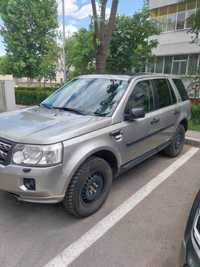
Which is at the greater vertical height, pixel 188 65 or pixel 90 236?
pixel 188 65

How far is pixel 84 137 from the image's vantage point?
2568mm

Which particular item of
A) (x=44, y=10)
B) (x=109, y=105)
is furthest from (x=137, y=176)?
(x=44, y=10)

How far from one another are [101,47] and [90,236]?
6879 mm

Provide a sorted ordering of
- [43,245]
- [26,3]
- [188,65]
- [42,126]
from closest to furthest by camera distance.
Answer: [43,245] → [42,126] → [188,65] → [26,3]

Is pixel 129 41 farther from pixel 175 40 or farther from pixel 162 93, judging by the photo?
pixel 162 93

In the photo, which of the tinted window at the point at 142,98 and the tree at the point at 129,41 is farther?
the tree at the point at 129,41

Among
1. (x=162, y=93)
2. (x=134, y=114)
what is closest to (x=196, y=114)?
(x=162, y=93)

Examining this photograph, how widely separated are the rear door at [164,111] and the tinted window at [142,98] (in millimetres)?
183

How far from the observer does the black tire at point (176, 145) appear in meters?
4.70

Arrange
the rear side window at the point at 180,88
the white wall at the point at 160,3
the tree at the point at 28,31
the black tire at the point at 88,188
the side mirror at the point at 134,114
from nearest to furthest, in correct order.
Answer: the black tire at the point at 88,188 < the side mirror at the point at 134,114 < the rear side window at the point at 180,88 < the white wall at the point at 160,3 < the tree at the point at 28,31

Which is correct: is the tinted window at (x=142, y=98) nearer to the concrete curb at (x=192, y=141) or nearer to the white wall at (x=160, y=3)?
the concrete curb at (x=192, y=141)

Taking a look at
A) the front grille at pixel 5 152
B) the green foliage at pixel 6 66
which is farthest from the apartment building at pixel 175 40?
the front grille at pixel 5 152

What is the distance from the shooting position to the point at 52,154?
2305 mm

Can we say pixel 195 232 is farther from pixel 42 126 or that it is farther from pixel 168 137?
pixel 168 137
